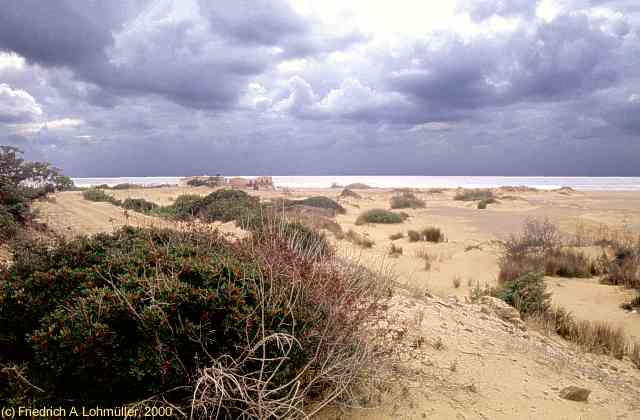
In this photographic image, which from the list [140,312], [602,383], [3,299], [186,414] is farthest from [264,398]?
[602,383]

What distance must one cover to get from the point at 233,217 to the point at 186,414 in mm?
11012

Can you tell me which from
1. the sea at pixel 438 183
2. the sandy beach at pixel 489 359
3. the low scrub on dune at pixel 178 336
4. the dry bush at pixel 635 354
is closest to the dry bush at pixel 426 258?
the sandy beach at pixel 489 359

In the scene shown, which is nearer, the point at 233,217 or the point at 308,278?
the point at 308,278

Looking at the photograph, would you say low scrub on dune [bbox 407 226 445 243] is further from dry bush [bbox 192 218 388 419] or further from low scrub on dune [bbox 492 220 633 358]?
dry bush [bbox 192 218 388 419]

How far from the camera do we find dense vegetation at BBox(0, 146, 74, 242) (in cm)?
714

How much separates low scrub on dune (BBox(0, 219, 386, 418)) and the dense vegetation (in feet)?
16.3

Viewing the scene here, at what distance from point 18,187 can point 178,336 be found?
8703 mm

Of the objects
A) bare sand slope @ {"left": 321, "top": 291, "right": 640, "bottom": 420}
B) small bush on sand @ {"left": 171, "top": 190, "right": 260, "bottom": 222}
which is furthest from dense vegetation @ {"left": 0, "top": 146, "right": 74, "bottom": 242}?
bare sand slope @ {"left": 321, "top": 291, "right": 640, "bottom": 420}

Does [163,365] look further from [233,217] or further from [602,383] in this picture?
[233,217]

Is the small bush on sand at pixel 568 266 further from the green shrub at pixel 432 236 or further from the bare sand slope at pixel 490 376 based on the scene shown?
the bare sand slope at pixel 490 376

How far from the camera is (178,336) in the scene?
2.50 m

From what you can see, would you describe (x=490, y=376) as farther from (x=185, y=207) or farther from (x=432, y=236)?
(x=185, y=207)

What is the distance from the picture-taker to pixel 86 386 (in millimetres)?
2484

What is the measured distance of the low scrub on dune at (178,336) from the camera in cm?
239
